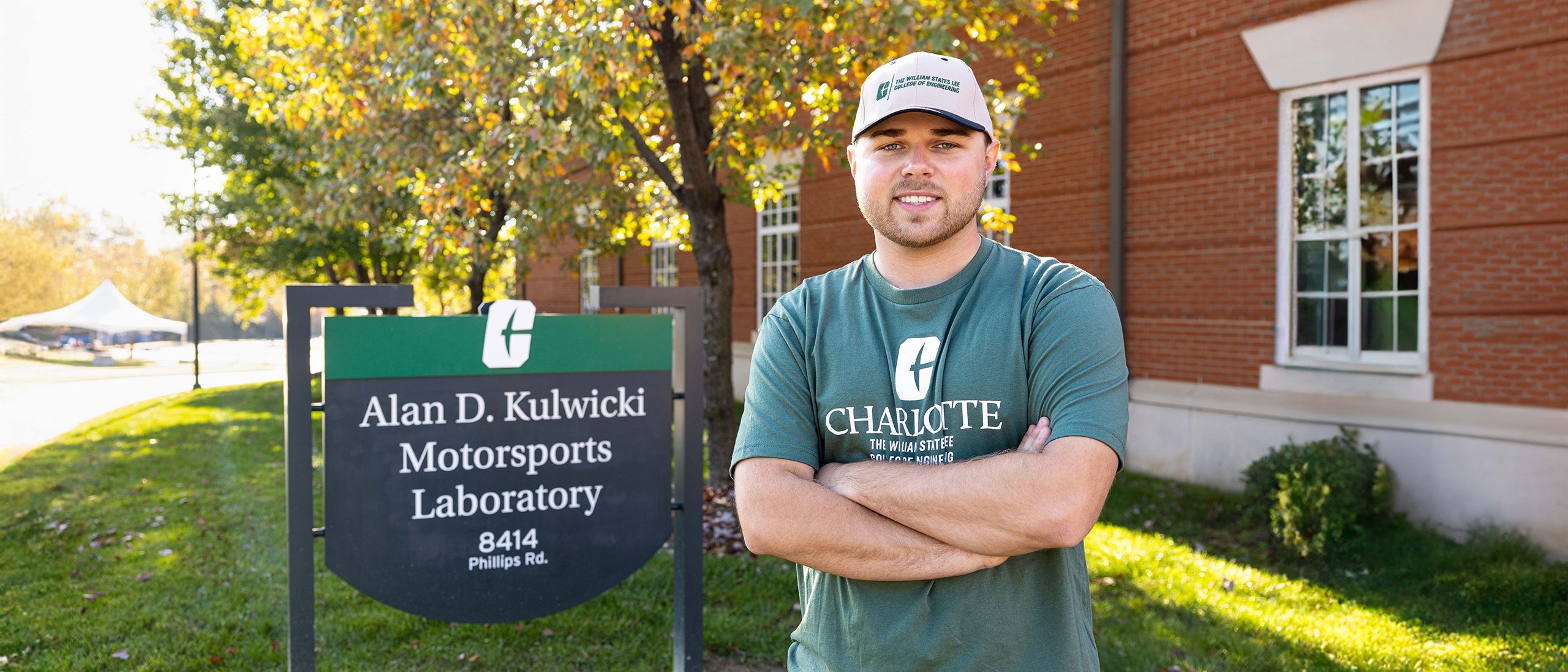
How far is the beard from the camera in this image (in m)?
1.99

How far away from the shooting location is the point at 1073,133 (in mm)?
9398

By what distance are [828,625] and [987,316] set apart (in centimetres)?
70

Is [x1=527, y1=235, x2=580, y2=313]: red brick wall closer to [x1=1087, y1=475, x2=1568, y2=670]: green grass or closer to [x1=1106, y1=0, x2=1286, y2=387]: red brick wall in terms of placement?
[x1=1106, y1=0, x2=1286, y2=387]: red brick wall

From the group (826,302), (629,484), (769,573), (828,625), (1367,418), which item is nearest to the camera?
(828,625)

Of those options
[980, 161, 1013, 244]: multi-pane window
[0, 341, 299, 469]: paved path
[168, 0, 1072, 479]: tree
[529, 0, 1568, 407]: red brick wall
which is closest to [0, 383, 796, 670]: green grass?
[0, 341, 299, 469]: paved path

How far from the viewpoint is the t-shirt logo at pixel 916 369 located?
6.35ft

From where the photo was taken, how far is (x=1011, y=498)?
1.85 metres

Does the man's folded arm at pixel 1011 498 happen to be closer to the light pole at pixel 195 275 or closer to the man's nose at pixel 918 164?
the man's nose at pixel 918 164

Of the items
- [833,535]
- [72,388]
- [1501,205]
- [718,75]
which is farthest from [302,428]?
[72,388]

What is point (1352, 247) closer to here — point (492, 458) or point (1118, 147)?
point (1118, 147)

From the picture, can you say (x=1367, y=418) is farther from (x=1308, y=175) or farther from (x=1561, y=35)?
(x=1561, y=35)

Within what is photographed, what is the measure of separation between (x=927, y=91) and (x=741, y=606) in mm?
4013

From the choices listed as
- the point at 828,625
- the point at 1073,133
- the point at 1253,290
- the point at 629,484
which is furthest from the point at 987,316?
the point at 1073,133

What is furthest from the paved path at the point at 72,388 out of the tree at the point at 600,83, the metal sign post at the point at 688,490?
the tree at the point at 600,83
